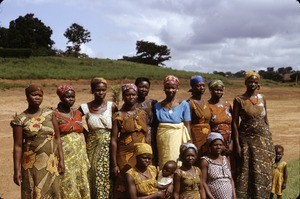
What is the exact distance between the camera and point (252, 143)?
4.90 meters

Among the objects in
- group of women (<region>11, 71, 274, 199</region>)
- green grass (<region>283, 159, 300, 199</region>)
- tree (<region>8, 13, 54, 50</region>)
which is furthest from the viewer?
tree (<region>8, 13, 54, 50</region>)

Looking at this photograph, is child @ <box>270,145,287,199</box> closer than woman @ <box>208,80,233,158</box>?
No

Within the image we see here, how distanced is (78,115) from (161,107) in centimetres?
91

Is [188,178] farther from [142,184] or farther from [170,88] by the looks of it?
[170,88]

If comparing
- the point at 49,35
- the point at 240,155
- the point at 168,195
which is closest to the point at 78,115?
the point at 168,195

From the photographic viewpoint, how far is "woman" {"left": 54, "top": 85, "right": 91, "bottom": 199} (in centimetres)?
438

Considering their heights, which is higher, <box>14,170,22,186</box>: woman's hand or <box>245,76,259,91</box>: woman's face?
<box>245,76,259,91</box>: woman's face

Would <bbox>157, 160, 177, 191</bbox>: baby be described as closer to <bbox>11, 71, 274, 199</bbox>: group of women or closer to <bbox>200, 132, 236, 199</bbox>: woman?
<bbox>11, 71, 274, 199</bbox>: group of women

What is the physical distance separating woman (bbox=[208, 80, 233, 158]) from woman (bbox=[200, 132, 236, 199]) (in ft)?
1.00

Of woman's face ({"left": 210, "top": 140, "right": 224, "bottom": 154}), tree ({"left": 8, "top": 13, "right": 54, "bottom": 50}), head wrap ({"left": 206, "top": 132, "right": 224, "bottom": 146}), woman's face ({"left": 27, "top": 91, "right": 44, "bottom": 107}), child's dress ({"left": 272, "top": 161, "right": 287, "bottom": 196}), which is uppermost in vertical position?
tree ({"left": 8, "top": 13, "right": 54, "bottom": 50})

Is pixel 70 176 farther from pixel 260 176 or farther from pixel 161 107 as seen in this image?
pixel 260 176

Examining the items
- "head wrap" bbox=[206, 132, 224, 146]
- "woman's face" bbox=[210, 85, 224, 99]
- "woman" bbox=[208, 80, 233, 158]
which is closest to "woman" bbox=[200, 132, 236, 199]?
"head wrap" bbox=[206, 132, 224, 146]

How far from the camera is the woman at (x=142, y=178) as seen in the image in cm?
415

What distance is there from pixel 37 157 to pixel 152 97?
15867mm
